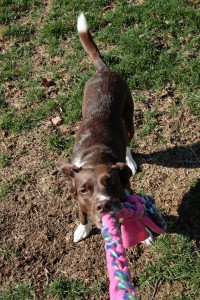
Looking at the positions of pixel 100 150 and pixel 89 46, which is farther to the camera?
pixel 89 46

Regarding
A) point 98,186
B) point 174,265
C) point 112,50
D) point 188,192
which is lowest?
point 174,265

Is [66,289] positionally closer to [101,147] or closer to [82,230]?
[82,230]

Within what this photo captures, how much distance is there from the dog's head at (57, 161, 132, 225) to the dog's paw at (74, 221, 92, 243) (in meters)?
0.69

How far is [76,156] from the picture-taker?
458cm

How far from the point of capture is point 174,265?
4.44 meters

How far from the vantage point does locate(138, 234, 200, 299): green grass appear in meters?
4.30

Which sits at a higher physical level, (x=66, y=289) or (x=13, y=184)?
(x=13, y=184)

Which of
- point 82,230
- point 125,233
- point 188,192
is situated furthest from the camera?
point 188,192

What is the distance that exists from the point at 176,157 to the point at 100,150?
52.6 inches

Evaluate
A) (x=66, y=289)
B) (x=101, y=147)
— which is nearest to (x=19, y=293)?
(x=66, y=289)

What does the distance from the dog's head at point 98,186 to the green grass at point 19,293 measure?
1139mm

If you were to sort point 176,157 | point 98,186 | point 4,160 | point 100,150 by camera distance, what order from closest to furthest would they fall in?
point 98,186
point 100,150
point 176,157
point 4,160

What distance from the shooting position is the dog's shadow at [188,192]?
4695 millimetres

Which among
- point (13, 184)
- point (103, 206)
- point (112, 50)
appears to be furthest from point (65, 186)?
point (112, 50)
